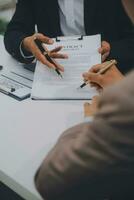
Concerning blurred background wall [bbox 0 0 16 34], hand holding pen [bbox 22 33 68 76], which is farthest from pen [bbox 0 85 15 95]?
blurred background wall [bbox 0 0 16 34]

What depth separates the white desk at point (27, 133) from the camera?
36.5 inches

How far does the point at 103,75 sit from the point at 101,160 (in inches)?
25.3

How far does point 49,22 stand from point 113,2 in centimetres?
31

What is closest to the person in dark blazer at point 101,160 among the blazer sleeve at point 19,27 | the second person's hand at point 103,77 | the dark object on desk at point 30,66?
the second person's hand at point 103,77

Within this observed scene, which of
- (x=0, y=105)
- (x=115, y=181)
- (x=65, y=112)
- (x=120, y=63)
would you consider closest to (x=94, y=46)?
(x=120, y=63)

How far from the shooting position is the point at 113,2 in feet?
5.18

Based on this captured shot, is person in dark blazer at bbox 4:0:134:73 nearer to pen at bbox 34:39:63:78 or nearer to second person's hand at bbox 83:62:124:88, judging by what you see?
pen at bbox 34:39:63:78

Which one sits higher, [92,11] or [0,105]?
[92,11]

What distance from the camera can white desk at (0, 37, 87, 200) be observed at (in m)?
0.93

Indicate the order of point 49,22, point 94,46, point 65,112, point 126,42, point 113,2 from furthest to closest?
point 49,22 → point 113,2 → point 126,42 → point 94,46 → point 65,112

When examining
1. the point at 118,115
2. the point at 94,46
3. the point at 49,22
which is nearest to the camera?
the point at 118,115

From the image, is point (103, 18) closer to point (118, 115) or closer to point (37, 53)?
point (37, 53)

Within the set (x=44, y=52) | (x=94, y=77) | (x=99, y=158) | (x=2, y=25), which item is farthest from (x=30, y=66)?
(x=99, y=158)

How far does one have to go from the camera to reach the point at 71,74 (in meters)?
1.29
